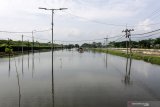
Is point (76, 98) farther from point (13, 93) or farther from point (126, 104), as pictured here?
point (13, 93)

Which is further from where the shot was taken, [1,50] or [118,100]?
[1,50]

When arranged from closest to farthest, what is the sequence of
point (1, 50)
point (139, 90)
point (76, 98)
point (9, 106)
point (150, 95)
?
1. point (9, 106)
2. point (76, 98)
3. point (150, 95)
4. point (139, 90)
5. point (1, 50)

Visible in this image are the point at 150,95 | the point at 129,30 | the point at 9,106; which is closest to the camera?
the point at 9,106

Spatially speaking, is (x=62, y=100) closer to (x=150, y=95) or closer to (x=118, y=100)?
(x=118, y=100)

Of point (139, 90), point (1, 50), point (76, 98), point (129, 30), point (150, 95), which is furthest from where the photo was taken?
point (1, 50)

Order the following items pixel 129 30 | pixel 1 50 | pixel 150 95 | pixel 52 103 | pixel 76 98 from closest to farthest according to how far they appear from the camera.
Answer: pixel 52 103 → pixel 76 98 → pixel 150 95 → pixel 129 30 → pixel 1 50

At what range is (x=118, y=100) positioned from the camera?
13891 millimetres

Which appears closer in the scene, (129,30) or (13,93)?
(13,93)

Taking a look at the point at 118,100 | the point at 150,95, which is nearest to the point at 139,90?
the point at 150,95

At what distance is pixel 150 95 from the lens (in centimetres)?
1551

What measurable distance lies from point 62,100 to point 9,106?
3090 mm

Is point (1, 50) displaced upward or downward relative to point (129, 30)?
downward

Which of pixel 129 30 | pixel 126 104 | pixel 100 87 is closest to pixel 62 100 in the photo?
pixel 126 104

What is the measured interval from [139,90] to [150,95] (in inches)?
73.6
